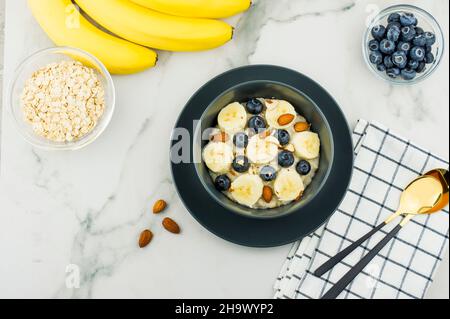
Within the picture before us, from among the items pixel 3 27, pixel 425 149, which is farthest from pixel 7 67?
pixel 425 149

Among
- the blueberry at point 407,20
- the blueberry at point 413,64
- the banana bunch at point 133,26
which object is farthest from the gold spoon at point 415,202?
the banana bunch at point 133,26

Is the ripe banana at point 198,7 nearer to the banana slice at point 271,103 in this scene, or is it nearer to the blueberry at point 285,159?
the banana slice at point 271,103

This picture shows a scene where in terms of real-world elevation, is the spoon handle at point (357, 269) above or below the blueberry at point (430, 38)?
below

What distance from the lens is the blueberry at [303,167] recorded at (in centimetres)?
105

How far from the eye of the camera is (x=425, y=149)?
1.17m

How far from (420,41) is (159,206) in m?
0.70

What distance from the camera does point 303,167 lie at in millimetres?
1049

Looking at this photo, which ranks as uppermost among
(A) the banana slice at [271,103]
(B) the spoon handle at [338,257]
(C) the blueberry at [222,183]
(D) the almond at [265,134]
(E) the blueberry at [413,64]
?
(E) the blueberry at [413,64]

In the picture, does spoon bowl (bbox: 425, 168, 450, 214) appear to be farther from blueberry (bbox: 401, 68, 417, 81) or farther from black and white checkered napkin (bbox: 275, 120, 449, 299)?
blueberry (bbox: 401, 68, 417, 81)

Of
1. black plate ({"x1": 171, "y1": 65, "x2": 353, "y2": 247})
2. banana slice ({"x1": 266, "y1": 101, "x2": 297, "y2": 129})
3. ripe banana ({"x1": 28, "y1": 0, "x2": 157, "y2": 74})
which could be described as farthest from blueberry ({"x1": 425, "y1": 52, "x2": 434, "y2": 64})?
ripe banana ({"x1": 28, "y1": 0, "x2": 157, "y2": 74})

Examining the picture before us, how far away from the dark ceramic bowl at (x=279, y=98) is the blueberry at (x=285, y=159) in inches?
2.8

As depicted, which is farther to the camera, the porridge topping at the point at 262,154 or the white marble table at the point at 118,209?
the white marble table at the point at 118,209
